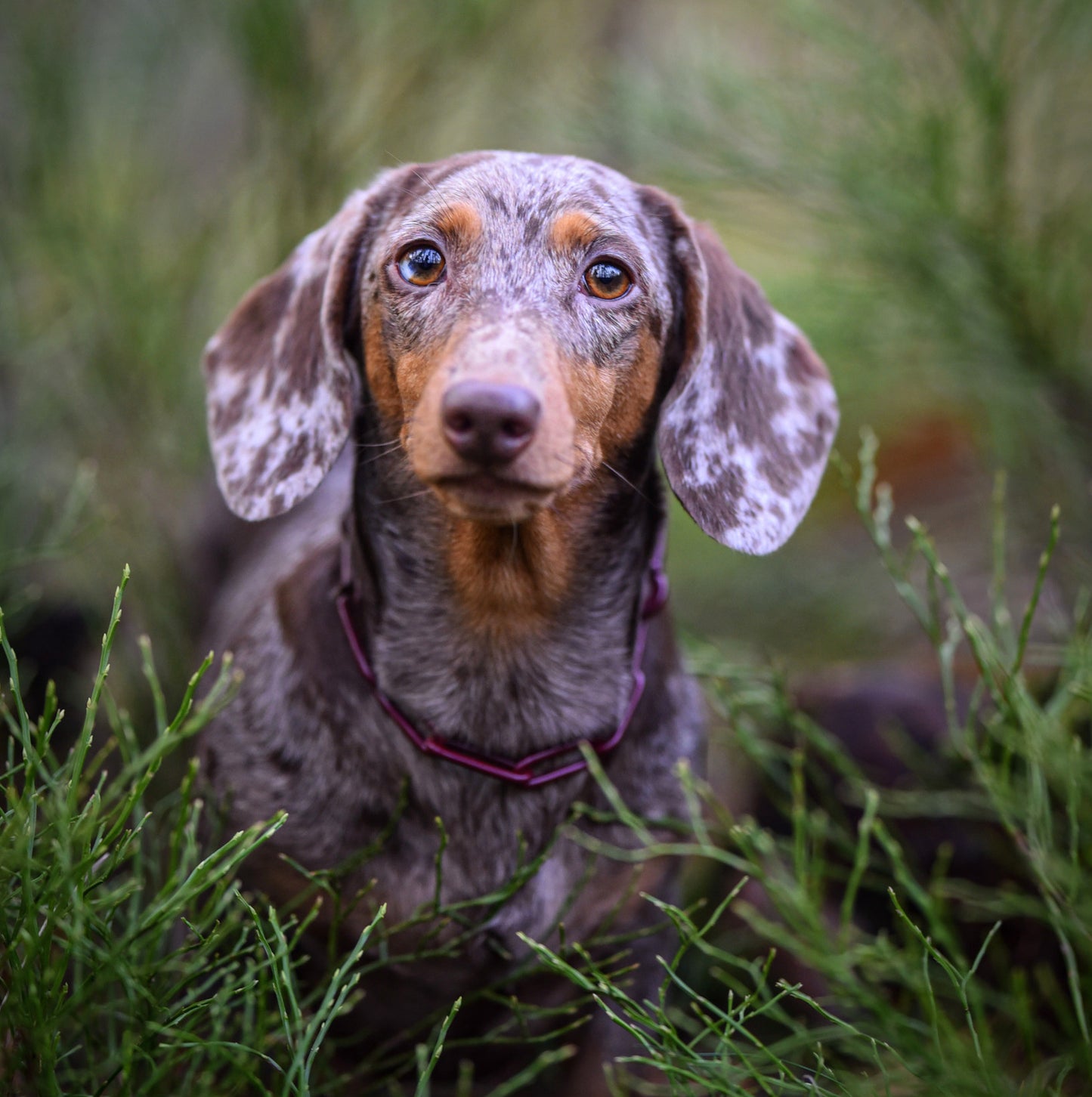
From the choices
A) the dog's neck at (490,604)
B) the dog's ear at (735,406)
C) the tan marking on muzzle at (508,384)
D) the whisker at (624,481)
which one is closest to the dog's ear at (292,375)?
the dog's neck at (490,604)

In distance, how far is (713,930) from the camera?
3.31 metres

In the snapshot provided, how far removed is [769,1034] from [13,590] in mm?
2645

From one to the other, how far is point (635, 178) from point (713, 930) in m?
2.82

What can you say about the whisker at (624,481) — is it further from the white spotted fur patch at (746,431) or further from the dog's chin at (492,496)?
the dog's chin at (492,496)

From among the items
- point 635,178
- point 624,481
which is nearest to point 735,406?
point 624,481

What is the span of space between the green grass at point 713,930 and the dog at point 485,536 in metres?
0.10

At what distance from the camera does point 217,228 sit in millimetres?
4652

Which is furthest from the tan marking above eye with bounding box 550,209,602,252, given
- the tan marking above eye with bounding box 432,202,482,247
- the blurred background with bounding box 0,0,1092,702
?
the blurred background with bounding box 0,0,1092,702

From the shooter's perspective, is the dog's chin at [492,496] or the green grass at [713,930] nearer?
the green grass at [713,930]

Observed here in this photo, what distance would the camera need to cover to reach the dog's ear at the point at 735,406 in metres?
2.38

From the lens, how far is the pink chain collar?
2248 millimetres

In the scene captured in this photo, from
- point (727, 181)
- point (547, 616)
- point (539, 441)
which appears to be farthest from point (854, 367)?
point (539, 441)

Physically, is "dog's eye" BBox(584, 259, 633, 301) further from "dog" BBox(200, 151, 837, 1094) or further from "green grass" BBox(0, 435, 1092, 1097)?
"green grass" BBox(0, 435, 1092, 1097)

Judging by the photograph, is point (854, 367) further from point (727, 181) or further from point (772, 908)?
point (772, 908)
